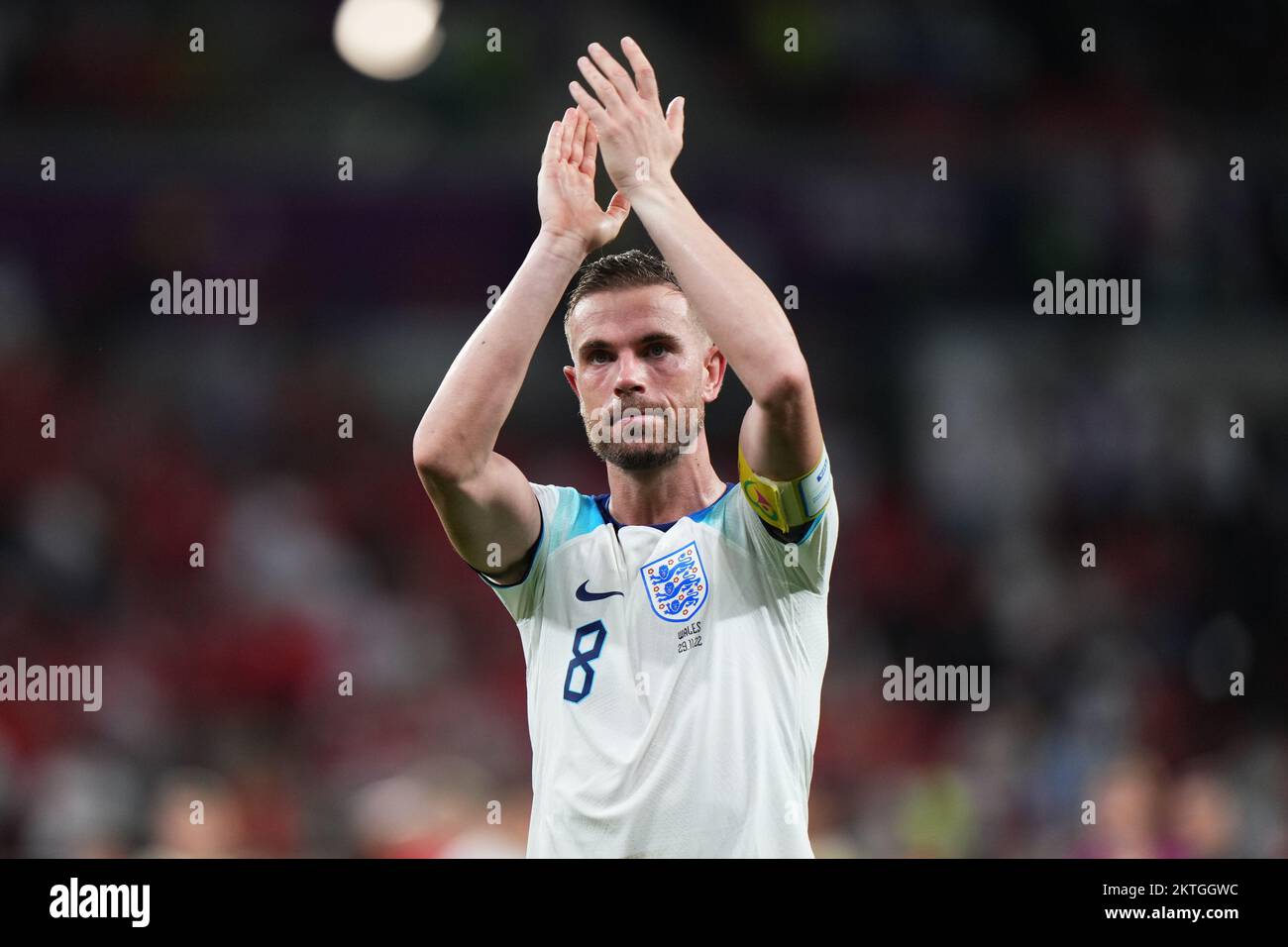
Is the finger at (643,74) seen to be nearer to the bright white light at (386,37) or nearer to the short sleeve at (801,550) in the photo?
the short sleeve at (801,550)

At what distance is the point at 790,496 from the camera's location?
332 centimetres

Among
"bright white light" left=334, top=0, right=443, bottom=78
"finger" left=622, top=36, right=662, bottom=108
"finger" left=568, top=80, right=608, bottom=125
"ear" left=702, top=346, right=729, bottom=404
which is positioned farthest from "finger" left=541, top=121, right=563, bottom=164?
"bright white light" left=334, top=0, right=443, bottom=78

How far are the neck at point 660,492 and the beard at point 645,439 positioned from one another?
4 centimetres

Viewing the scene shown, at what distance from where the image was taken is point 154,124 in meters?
10.0

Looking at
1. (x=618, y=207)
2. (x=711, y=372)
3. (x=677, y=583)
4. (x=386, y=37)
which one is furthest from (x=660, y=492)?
(x=386, y=37)

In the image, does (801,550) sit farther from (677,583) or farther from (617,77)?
(617,77)

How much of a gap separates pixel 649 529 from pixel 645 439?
0.78ft

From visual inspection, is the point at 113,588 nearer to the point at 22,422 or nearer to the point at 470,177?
the point at 22,422

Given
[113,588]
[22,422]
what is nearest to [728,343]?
[113,588]

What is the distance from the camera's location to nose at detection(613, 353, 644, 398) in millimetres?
3498

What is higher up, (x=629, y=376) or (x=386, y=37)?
(x=386, y=37)

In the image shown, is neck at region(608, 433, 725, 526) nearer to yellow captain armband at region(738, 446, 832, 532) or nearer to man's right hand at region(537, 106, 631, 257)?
yellow captain armband at region(738, 446, 832, 532)

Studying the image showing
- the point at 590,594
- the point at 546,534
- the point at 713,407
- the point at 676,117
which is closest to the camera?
the point at 590,594

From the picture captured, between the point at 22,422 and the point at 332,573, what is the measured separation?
2507 millimetres
